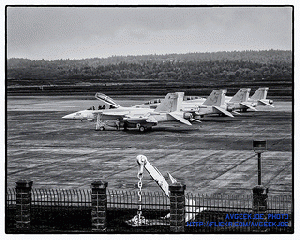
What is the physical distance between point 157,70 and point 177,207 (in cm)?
1563

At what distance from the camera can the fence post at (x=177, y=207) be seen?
83.5ft

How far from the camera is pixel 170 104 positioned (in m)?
48.6

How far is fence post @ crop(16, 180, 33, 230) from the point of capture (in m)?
26.4

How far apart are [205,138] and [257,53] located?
8981 mm

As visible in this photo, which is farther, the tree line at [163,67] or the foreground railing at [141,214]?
the tree line at [163,67]

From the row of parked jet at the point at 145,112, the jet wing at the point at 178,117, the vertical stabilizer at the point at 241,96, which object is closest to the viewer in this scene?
the row of parked jet at the point at 145,112

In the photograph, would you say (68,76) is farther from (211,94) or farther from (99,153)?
(211,94)

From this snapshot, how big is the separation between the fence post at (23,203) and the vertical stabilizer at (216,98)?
27.2 m

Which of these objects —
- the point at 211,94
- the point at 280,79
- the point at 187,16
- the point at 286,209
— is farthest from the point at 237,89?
the point at 286,209

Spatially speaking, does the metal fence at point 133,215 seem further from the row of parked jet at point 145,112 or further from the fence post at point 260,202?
the row of parked jet at point 145,112

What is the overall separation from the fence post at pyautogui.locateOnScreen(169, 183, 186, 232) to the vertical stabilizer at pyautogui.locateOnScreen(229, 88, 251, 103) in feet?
76.8

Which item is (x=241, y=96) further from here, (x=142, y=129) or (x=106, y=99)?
(x=106, y=99)

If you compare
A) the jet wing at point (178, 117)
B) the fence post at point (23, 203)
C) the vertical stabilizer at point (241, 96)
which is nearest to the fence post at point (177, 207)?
the fence post at point (23, 203)

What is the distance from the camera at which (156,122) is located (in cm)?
4841
